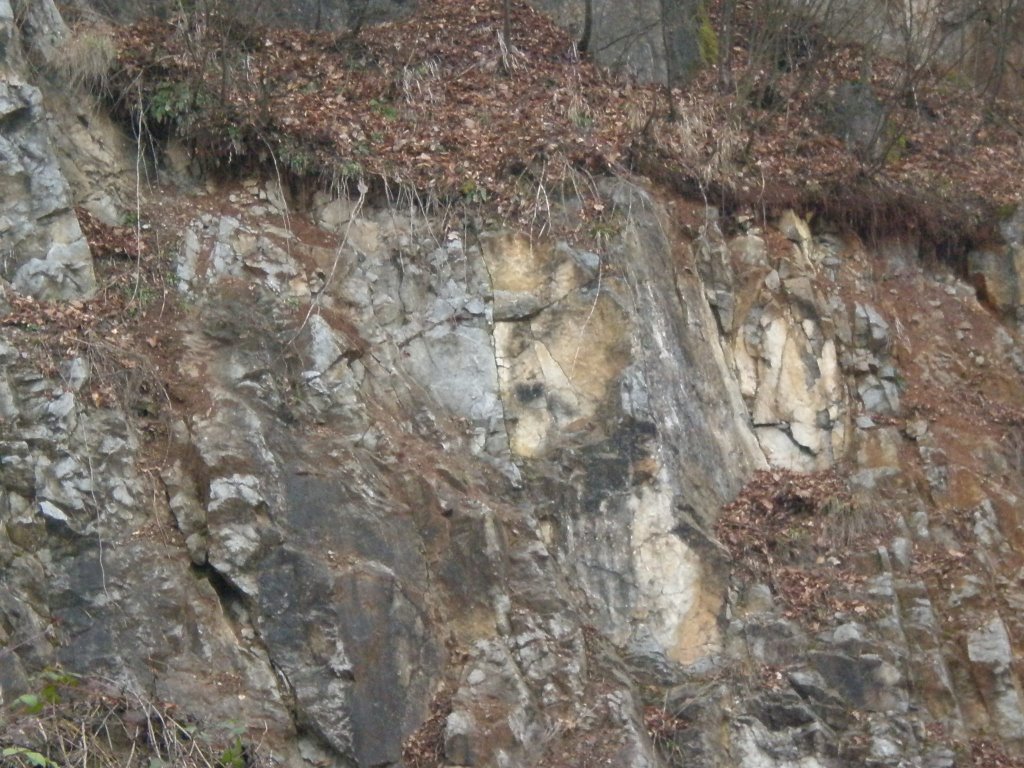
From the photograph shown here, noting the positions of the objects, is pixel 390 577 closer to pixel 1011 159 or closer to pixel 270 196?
pixel 270 196

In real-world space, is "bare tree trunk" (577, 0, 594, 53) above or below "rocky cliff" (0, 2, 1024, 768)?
above

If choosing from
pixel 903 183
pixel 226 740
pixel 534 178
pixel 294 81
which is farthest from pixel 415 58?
pixel 226 740

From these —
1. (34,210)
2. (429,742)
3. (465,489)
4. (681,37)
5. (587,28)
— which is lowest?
(429,742)

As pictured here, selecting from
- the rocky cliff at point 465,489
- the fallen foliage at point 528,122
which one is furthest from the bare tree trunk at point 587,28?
the rocky cliff at point 465,489

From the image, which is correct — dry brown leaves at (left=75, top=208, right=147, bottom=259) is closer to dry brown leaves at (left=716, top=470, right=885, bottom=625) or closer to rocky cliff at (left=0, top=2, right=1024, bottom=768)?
rocky cliff at (left=0, top=2, right=1024, bottom=768)

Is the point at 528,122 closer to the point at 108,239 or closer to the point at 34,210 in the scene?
the point at 108,239

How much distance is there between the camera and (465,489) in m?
8.72

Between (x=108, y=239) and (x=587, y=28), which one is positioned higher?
(x=587, y=28)

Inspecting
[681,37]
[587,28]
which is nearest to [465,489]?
[587,28]

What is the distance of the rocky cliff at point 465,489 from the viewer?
7.35 m

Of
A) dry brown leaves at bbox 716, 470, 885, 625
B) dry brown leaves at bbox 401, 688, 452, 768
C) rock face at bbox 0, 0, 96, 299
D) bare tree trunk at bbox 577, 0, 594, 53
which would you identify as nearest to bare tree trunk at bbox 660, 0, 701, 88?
bare tree trunk at bbox 577, 0, 594, 53

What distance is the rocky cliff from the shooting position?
7352 mm

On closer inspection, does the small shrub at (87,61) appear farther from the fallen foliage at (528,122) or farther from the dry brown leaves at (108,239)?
the dry brown leaves at (108,239)

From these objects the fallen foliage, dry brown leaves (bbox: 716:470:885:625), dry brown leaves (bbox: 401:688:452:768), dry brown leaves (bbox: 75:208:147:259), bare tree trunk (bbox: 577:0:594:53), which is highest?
bare tree trunk (bbox: 577:0:594:53)
